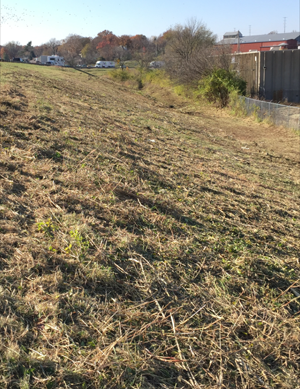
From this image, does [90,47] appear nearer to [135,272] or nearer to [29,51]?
[29,51]

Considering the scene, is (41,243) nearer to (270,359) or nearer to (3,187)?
(3,187)

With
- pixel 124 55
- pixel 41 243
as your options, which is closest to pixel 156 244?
pixel 41 243

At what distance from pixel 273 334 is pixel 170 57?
34304mm

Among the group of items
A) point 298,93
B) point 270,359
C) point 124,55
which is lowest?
point 270,359

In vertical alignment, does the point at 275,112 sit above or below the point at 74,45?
below

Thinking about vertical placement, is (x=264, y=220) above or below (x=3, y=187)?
below

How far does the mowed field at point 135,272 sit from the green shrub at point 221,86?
1673 centimetres

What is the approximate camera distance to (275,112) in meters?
17.0

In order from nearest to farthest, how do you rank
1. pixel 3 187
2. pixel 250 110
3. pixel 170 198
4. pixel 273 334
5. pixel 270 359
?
pixel 270 359, pixel 273 334, pixel 3 187, pixel 170 198, pixel 250 110

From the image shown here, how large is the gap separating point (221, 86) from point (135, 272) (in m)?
21.3

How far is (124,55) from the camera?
237ft

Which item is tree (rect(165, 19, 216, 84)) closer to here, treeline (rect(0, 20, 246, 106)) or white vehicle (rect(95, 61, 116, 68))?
treeline (rect(0, 20, 246, 106))

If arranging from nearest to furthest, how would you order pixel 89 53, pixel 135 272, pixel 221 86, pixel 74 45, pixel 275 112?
pixel 135 272
pixel 275 112
pixel 221 86
pixel 89 53
pixel 74 45

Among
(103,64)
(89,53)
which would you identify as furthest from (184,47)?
(89,53)
